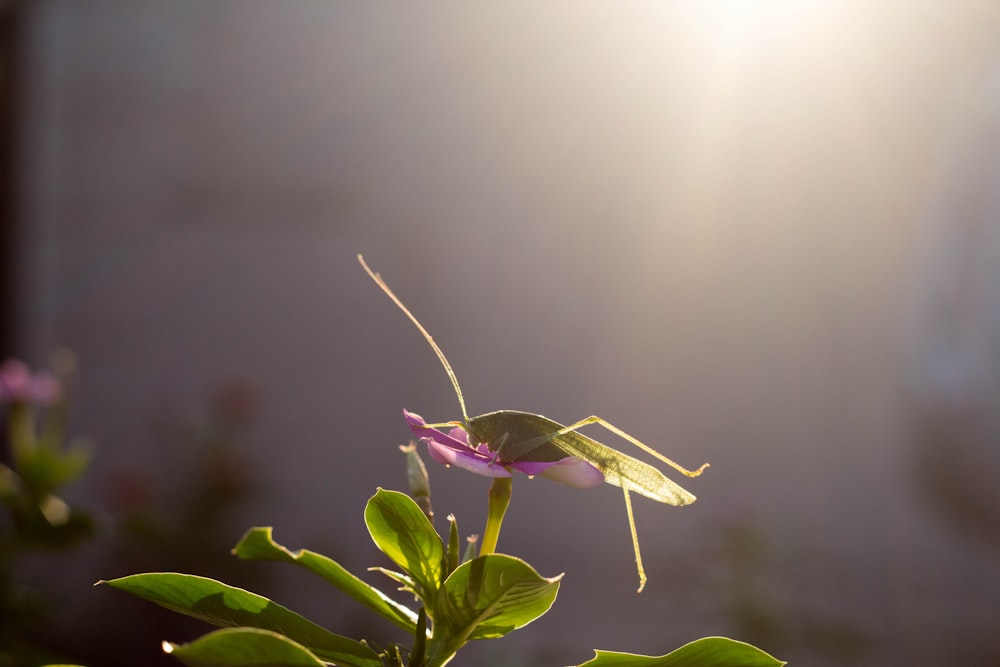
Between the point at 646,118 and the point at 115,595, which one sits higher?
Result: the point at 646,118

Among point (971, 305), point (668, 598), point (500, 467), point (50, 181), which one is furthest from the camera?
point (50, 181)

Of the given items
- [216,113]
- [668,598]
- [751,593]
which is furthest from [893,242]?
[216,113]

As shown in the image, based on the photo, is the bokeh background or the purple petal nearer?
the purple petal

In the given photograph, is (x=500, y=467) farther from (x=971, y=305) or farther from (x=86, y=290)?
(x=86, y=290)

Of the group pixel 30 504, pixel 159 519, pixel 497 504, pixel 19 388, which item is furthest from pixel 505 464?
pixel 159 519

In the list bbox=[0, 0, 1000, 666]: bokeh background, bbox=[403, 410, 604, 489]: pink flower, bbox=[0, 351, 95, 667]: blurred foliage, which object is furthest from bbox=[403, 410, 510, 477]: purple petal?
bbox=[0, 0, 1000, 666]: bokeh background

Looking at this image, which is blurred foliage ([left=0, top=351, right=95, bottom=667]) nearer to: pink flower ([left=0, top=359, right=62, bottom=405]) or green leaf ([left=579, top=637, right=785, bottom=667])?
pink flower ([left=0, top=359, right=62, bottom=405])
